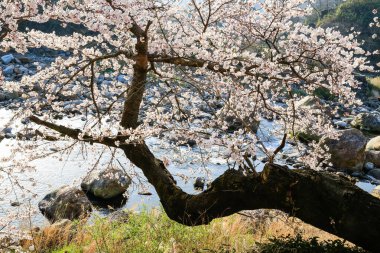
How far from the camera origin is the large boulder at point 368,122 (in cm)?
1875

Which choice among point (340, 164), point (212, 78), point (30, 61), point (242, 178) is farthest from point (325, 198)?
point (30, 61)

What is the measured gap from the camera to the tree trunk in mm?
3256

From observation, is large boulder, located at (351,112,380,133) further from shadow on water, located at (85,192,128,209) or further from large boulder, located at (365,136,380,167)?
shadow on water, located at (85,192,128,209)

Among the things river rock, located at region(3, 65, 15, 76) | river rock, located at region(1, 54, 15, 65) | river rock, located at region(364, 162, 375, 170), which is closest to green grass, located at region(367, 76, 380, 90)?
river rock, located at region(364, 162, 375, 170)

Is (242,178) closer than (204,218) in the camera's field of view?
Yes

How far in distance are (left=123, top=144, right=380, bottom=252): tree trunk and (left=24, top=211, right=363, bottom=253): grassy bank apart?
529 millimetres

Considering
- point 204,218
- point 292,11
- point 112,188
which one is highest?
point 292,11

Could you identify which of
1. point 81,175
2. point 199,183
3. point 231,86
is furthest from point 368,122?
point 231,86

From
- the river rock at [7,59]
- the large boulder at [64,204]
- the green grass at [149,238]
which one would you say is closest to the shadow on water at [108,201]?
the large boulder at [64,204]

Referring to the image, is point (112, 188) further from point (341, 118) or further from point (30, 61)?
→ point (30, 61)

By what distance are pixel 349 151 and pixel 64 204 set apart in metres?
9.51

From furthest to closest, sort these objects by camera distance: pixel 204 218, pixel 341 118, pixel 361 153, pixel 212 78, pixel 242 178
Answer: pixel 341 118 < pixel 361 153 < pixel 212 78 < pixel 204 218 < pixel 242 178

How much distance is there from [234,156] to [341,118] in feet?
61.9

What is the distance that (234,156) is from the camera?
389cm
